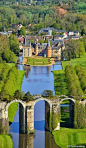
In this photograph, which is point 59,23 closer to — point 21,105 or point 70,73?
point 70,73

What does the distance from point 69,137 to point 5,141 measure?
698 centimetres

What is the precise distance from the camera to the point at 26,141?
5241 cm

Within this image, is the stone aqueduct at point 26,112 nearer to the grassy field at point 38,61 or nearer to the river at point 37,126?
the river at point 37,126

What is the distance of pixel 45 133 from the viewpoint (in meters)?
54.5

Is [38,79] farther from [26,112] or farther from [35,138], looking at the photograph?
[35,138]

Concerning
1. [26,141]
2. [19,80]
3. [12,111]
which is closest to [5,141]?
[26,141]

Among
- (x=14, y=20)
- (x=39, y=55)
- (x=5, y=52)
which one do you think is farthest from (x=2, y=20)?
(x=5, y=52)

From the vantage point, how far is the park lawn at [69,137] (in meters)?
51.3

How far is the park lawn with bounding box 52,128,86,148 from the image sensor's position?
51312 mm

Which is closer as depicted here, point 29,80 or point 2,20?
point 29,80

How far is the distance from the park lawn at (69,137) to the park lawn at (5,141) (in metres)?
4.94

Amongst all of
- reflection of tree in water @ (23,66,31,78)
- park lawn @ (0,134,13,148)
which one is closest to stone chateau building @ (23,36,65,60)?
reflection of tree in water @ (23,66,31,78)

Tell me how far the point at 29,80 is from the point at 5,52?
26.0 metres

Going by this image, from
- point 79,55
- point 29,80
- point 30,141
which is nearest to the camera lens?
point 30,141
